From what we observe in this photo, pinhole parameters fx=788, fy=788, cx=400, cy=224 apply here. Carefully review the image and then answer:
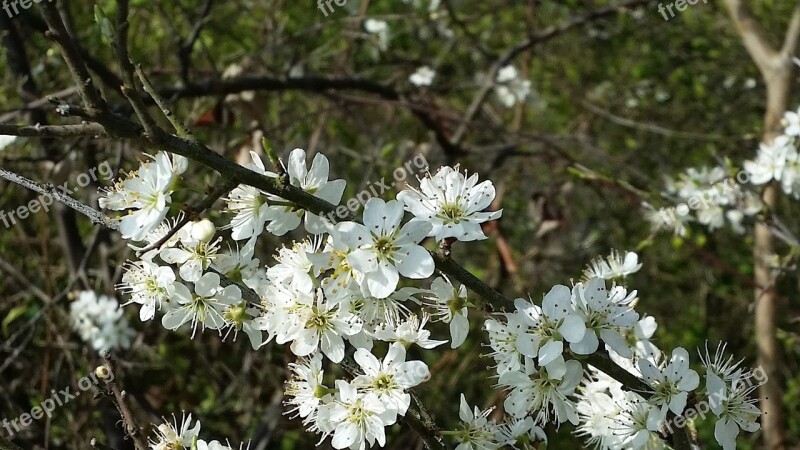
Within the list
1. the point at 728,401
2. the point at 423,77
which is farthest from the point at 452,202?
the point at 423,77

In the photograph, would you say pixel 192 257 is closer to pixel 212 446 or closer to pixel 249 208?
pixel 249 208

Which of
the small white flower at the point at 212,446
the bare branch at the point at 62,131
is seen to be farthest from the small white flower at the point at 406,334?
the bare branch at the point at 62,131

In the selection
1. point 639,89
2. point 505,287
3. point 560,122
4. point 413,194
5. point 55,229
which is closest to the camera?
point 413,194

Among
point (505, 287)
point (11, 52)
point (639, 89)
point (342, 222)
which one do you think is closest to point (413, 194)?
point (342, 222)

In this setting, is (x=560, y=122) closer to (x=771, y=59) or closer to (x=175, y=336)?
(x=771, y=59)

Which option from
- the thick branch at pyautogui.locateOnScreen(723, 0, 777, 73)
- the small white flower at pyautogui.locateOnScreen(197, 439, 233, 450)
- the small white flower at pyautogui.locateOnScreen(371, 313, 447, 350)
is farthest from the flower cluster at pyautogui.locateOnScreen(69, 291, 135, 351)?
the thick branch at pyautogui.locateOnScreen(723, 0, 777, 73)

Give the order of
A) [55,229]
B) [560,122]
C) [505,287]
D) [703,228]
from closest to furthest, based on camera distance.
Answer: [55,229] < [505,287] < [703,228] < [560,122]

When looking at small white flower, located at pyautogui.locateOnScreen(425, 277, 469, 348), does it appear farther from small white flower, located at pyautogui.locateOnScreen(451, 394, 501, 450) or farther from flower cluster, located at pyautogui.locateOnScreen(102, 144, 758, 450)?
small white flower, located at pyautogui.locateOnScreen(451, 394, 501, 450)
